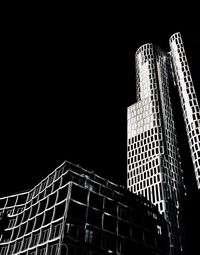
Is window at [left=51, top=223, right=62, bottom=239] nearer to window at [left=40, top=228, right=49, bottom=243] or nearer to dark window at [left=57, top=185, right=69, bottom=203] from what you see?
window at [left=40, top=228, right=49, bottom=243]

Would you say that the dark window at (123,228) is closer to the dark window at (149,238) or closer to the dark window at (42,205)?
the dark window at (149,238)

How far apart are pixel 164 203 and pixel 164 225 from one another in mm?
24207

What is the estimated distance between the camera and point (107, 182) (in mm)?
57938

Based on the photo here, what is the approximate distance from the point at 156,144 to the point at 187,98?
30394mm

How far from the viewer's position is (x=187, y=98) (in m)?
118

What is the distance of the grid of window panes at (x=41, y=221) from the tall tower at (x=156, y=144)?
4598 centimetres

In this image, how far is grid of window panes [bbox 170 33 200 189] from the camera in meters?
106

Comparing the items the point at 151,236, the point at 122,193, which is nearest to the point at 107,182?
the point at 122,193

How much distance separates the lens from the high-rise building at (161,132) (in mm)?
91562

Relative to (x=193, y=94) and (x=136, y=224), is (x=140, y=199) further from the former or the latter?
(x=193, y=94)

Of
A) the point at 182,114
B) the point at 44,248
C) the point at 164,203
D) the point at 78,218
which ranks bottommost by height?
the point at 44,248

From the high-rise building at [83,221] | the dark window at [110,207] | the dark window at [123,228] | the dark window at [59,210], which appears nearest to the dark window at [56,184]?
the high-rise building at [83,221]

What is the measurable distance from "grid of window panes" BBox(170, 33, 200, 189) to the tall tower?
7.43 m

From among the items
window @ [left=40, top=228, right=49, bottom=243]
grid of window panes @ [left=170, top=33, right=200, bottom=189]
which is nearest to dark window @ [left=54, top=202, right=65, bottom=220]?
window @ [left=40, top=228, right=49, bottom=243]
